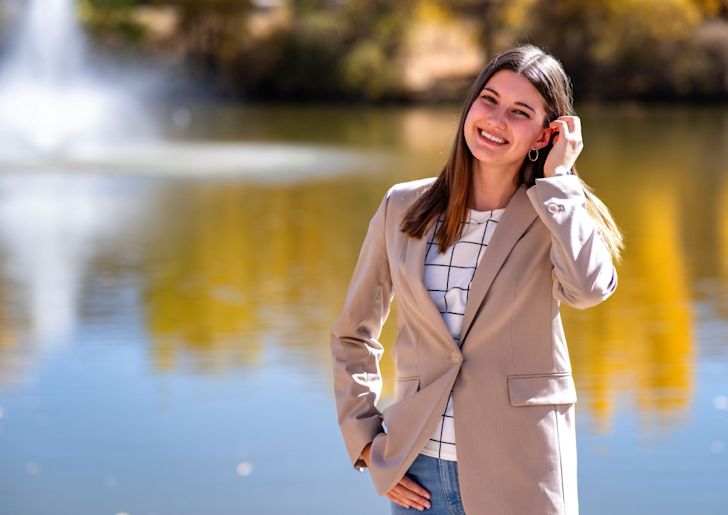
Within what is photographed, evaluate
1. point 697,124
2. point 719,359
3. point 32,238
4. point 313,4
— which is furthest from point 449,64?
point 719,359

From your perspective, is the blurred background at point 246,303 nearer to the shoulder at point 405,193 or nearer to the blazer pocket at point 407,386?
the shoulder at point 405,193

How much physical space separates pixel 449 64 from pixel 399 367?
114 feet

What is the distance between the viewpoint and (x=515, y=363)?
7.70 feet

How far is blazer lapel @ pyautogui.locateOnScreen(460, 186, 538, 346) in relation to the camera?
2.34m

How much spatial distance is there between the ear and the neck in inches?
2.7

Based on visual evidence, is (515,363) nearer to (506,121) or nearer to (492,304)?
(492,304)

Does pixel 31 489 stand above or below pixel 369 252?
below

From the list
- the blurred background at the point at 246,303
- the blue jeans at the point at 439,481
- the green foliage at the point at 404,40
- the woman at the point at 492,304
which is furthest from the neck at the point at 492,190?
the green foliage at the point at 404,40

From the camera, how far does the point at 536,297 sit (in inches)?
93.1

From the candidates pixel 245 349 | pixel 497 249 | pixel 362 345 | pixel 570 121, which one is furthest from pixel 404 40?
pixel 497 249

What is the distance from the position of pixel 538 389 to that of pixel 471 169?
1.52 ft

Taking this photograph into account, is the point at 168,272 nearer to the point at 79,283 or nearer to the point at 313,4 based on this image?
the point at 79,283

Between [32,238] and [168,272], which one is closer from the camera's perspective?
[168,272]

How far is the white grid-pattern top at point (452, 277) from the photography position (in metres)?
2.39
